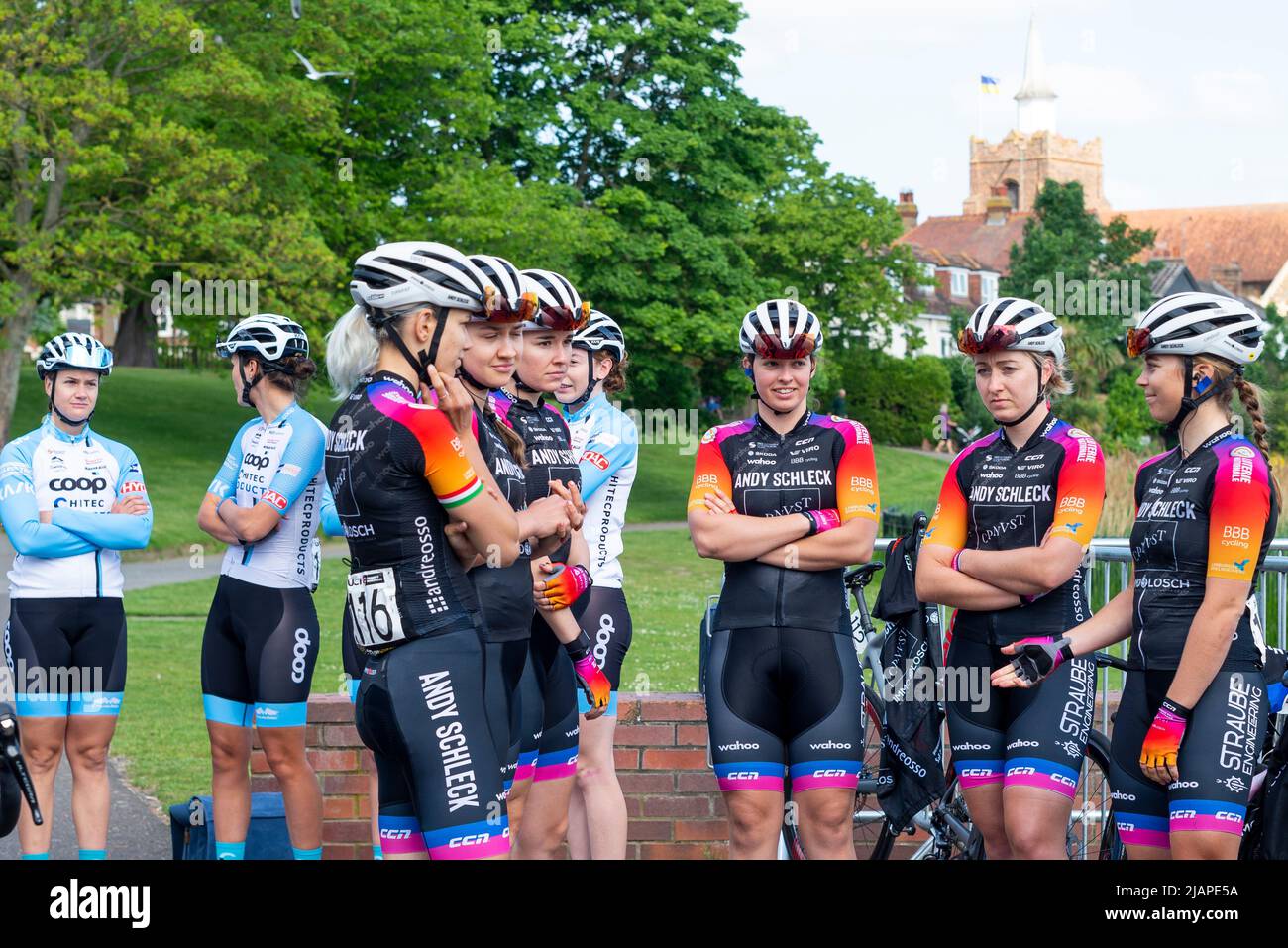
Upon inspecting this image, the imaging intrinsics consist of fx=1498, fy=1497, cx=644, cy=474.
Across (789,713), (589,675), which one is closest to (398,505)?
(589,675)

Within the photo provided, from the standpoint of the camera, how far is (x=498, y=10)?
39375 mm

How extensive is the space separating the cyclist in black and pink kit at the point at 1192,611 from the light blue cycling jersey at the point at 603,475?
190cm

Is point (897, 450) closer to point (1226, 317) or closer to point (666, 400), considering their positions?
point (666, 400)

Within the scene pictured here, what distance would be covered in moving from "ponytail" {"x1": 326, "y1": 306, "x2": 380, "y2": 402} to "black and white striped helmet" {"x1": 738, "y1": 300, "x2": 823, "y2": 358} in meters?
1.88

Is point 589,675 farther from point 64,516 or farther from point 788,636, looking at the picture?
point 64,516

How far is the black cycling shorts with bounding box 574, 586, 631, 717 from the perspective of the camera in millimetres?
6441

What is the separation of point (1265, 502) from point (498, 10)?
121 ft

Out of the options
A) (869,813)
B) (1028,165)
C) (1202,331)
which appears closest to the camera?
(1202,331)

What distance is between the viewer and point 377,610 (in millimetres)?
4312

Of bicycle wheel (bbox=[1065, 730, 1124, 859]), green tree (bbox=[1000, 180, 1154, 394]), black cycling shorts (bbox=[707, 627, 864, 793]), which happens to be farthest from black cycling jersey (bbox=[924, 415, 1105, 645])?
green tree (bbox=[1000, 180, 1154, 394])

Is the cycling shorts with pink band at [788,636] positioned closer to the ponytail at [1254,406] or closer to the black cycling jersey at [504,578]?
the black cycling jersey at [504,578]

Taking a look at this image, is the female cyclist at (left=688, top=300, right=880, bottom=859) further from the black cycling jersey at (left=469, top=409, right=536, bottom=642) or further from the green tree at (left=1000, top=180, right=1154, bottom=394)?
the green tree at (left=1000, top=180, right=1154, bottom=394)

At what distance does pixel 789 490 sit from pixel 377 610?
85.2 inches
